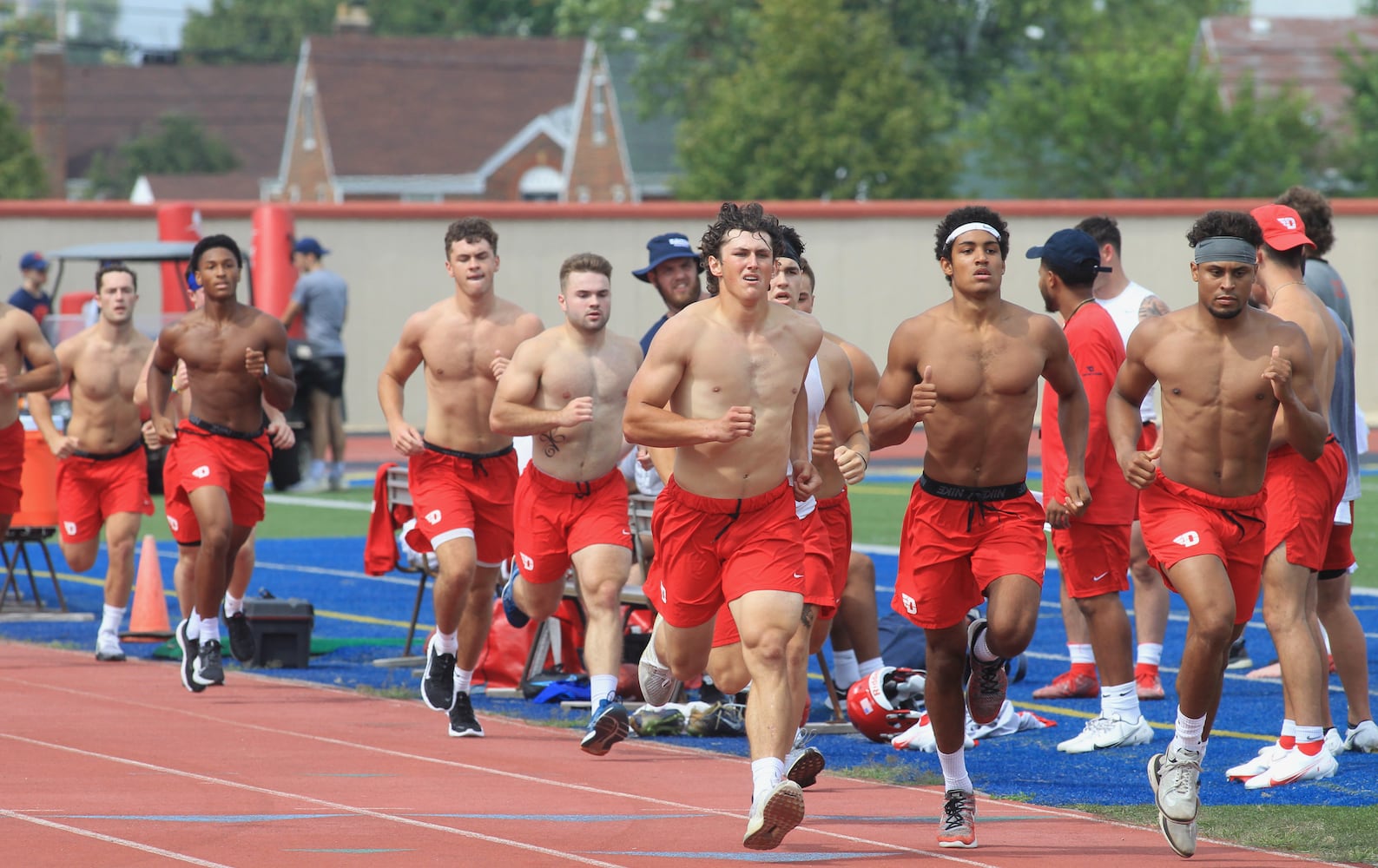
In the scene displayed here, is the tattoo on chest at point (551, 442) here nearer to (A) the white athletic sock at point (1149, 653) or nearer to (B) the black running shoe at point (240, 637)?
(B) the black running shoe at point (240, 637)

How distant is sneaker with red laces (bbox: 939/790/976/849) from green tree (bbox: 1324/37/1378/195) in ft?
141

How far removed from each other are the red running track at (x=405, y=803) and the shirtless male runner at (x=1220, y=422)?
1.03m

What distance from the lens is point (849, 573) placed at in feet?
30.8

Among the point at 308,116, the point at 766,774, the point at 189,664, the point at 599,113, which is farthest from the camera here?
the point at 308,116

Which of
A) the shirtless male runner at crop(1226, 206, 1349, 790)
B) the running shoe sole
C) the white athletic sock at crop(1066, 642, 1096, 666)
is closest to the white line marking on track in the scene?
the running shoe sole

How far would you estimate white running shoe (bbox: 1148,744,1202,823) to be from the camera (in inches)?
250

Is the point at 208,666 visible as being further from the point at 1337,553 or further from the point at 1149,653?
the point at 1337,553

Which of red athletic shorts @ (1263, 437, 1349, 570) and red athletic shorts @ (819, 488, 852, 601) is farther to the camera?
red athletic shorts @ (819, 488, 852, 601)

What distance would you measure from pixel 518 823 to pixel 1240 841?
2.54 meters

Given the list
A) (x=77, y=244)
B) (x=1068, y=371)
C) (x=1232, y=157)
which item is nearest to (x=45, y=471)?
(x=1068, y=371)

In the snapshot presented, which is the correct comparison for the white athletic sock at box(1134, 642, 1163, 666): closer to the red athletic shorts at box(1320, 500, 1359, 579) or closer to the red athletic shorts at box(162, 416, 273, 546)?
the red athletic shorts at box(1320, 500, 1359, 579)

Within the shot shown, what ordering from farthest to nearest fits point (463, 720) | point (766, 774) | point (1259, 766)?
point (463, 720), point (1259, 766), point (766, 774)

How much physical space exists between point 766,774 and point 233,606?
554 centimetres

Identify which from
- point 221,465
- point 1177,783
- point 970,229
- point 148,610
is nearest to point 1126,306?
point 970,229
